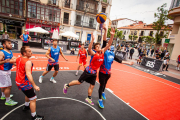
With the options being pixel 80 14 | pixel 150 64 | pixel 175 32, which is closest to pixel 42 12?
pixel 80 14

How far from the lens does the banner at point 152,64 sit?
11505 mm

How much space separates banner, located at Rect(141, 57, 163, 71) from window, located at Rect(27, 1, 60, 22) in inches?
905

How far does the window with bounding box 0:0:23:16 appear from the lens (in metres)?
21.8

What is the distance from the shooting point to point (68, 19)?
91.1ft

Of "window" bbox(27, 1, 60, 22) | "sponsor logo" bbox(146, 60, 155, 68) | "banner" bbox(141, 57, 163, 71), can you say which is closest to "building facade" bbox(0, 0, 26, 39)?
"window" bbox(27, 1, 60, 22)

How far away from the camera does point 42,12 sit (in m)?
25.0

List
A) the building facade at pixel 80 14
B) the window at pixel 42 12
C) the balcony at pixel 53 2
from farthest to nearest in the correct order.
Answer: the building facade at pixel 80 14
the balcony at pixel 53 2
the window at pixel 42 12

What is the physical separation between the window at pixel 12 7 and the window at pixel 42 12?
1706 mm

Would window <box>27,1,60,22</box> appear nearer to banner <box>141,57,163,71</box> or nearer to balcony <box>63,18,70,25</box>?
balcony <box>63,18,70,25</box>

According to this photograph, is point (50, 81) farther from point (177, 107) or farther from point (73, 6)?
point (73, 6)

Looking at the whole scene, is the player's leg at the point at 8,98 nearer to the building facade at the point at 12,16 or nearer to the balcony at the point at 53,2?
the building facade at the point at 12,16

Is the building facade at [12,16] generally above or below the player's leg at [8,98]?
above

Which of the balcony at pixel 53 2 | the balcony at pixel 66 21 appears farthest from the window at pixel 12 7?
the balcony at pixel 66 21

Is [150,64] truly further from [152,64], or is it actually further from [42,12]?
[42,12]
